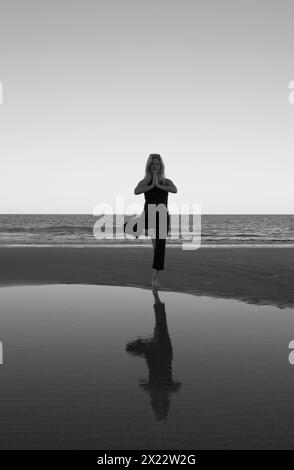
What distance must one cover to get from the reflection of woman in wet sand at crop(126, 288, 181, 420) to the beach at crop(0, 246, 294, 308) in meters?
2.28

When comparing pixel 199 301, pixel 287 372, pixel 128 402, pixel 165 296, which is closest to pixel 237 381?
pixel 287 372

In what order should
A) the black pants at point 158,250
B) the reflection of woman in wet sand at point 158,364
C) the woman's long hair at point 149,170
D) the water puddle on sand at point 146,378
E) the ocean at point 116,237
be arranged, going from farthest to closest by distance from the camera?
1. the ocean at point 116,237
2. the woman's long hair at point 149,170
3. the black pants at point 158,250
4. the reflection of woman in wet sand at point 158,364
5. the water puddle on sand at point 146,378

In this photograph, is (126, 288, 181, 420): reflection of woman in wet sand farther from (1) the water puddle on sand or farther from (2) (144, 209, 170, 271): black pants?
(2) (144, 209, 170, 271): black pants

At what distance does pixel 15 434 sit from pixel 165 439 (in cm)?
87

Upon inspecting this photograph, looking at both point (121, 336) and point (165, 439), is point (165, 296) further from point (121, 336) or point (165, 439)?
point (165, 439)

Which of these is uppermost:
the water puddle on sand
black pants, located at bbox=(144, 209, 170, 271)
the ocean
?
the ocean

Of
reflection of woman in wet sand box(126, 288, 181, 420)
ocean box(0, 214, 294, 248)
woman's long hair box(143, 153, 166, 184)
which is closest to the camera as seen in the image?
reflection of woman in wet sand box(126, 288, 181, 420)

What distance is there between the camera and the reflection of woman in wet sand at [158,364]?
2.76 meters

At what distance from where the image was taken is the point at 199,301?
624 centimetres

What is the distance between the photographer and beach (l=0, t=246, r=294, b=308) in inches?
277

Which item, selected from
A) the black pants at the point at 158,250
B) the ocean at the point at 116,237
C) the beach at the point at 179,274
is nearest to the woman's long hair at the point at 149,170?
the black pants at the point at 158,250

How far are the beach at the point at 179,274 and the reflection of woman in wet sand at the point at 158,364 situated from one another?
2283 mm

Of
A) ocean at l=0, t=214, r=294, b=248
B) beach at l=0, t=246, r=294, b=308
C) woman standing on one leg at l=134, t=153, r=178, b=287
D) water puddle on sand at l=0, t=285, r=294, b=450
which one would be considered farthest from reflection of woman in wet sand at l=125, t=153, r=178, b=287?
ocean at l=0, t=214, r=294, b=248

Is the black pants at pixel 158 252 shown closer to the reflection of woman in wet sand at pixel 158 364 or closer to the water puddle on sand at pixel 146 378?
the water puddle on sand at pixel 146 378
